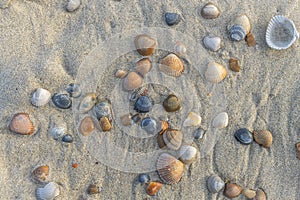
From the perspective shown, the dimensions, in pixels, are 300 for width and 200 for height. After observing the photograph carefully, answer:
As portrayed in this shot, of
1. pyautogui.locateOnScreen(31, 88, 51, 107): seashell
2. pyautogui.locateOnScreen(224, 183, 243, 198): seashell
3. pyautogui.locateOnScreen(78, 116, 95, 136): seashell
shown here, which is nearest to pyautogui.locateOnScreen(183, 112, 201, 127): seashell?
pyautogui.locateOnScreen(224, 183, 243, 198): seashell

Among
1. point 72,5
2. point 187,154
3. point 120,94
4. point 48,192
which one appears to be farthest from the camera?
point 72,5

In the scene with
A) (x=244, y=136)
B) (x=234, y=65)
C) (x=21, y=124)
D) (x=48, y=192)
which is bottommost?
(x=48, y=192)

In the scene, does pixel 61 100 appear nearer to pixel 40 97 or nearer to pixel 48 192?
pixel 40 97

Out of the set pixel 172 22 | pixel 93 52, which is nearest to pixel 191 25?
pixel 172 22

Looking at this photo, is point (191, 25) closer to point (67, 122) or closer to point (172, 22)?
point (172, 22)

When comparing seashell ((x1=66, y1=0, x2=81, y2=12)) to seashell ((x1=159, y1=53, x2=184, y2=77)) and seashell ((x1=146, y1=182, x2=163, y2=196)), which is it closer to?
seashell ((x1=159, y1=53, x2=184, y2=77))

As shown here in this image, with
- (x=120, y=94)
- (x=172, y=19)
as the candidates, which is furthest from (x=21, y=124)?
(x=172, y=19)
